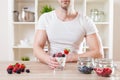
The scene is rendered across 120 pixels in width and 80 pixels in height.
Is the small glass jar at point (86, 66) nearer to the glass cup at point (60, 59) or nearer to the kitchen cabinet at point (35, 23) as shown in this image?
the glass cup at point (60, 59)

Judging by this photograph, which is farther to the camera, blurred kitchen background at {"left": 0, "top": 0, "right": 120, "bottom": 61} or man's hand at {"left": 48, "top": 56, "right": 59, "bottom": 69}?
blurred kitchen background at {"left": 0, "top": 0, "right": 120, "bottom": 61}

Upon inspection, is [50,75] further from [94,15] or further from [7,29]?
[7,29]

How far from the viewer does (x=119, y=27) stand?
337 centimetres

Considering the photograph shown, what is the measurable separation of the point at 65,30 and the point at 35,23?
4.28 ft

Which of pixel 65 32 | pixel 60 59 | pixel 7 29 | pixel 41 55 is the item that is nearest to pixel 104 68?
pixel 60 59

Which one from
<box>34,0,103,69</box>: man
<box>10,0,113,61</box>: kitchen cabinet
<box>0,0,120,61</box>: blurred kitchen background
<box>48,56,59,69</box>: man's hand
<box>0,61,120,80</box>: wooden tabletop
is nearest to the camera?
<box>0,61,120,80</box>: wooden tabletop

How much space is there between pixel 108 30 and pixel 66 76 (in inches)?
79.7

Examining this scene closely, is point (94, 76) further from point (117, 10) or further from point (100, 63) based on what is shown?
point (117, 10)

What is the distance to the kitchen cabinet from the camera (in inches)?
122

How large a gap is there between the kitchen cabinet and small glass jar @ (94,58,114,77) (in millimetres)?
1708

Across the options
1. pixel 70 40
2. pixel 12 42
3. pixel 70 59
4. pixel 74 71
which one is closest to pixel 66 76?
pixel 74 71

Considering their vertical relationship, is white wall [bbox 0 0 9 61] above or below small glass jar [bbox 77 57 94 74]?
above

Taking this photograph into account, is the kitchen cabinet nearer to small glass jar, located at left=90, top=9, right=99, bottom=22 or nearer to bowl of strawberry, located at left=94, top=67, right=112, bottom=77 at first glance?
small glass jar, located at left=90, top=9, right=99, bottom=22

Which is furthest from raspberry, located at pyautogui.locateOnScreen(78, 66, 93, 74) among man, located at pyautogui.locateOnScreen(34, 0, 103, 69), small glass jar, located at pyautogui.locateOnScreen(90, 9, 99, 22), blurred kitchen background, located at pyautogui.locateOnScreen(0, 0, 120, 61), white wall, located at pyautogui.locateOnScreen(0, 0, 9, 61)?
white wall, located at pyautogui.locateOnScreen(0, 0, 9, 61)
